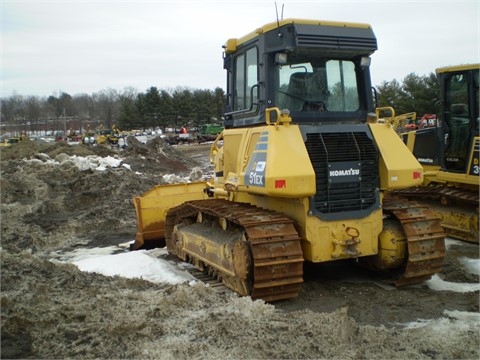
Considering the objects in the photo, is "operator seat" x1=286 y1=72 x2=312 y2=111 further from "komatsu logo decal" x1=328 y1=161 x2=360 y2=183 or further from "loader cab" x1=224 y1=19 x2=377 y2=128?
"komatsu logo decal" x1=328 y1=161 x2=360 y2=183

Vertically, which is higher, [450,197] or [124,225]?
[450,197]

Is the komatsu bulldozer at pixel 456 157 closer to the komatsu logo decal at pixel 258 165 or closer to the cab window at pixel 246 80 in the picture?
the cab window at pixel 246 80

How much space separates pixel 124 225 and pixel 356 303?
6.55m

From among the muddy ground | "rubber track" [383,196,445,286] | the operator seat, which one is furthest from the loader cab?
the muddy ground

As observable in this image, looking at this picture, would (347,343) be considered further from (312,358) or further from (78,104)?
(78,104)

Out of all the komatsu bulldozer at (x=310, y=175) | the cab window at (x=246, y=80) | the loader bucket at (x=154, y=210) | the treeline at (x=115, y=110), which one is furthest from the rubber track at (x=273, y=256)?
the treeline at (x=115, y=110)

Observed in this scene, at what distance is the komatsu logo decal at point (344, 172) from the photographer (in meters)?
5.59

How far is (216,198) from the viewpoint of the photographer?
7.73 metres

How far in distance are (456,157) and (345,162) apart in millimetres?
4230

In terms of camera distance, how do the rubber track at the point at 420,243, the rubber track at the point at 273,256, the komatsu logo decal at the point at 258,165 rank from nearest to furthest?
the rubber track at the point at 273,256, the komatsu logo decal at the point at 258,165, the rubber track at the point at 420,243

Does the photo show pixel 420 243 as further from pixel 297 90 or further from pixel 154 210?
pixel 154 210

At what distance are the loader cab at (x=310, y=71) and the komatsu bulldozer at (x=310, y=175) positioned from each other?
0.04ft

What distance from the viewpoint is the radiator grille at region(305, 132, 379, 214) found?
5.56 metres

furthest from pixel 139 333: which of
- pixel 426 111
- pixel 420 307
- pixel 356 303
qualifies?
pixel 426 111
